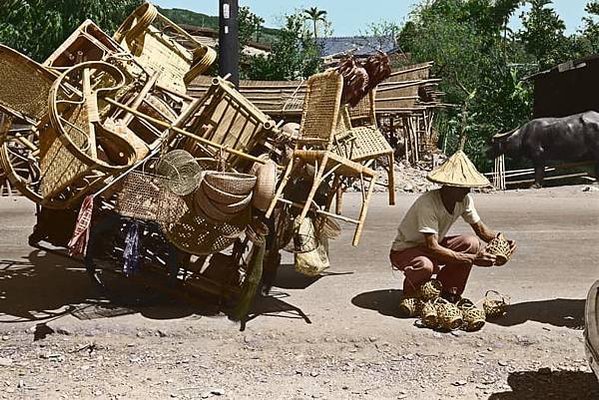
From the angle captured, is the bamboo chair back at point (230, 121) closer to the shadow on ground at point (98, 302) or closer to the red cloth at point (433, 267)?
the shadow on ground at point (98, 302)

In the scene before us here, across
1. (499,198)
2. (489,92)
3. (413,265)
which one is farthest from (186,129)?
(489,92)

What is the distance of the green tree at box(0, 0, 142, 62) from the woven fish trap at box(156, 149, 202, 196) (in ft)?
42.7

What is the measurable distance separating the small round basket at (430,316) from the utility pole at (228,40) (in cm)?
481

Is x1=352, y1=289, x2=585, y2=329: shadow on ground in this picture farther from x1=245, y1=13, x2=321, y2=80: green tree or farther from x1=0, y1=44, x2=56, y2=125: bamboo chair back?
x1=245, y1=13, x2=321, y2=80: green tree

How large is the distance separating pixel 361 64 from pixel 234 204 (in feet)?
5.14

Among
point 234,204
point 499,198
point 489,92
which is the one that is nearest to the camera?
point 234,204

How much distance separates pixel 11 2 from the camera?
18359 millimetres

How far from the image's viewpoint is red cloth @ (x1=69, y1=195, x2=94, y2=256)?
5.66m

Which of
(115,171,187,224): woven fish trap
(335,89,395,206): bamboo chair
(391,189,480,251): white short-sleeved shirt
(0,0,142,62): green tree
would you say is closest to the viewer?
(115,171,187,224): woven fish trap

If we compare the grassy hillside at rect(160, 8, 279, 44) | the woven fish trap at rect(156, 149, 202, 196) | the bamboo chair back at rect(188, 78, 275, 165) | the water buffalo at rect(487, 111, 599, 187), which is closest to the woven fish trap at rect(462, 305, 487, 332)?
the bamboo chair back at rect(188, 78, 275, 165)

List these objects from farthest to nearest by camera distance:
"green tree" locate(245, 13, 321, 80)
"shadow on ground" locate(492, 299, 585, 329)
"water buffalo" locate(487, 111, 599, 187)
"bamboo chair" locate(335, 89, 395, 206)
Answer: "green tree" locate(245, 13, 321, 80)
"water buffalo" locate(487, 111, 599, 187)
"bamboo chair" locate(335, 89, 395, 206)
"shadow on ground" locate(492, 299, 585, 329)

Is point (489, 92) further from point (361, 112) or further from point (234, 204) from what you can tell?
point (234, 204)

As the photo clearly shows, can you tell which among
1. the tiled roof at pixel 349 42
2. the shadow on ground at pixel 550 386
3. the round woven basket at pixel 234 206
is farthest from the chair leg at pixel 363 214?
the tiled roof at pixel 349 42

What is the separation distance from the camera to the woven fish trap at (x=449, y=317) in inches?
225
